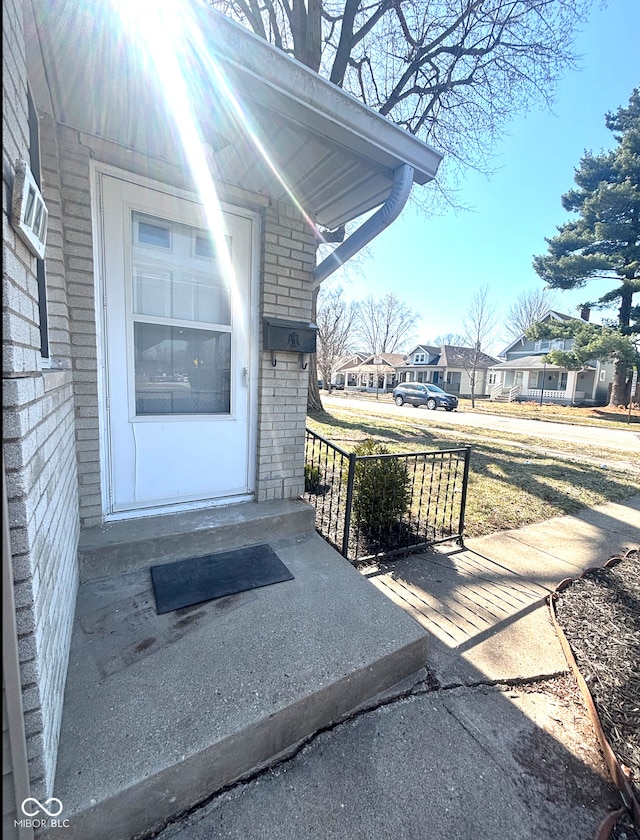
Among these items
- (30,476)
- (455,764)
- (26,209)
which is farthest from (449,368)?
(30,476)

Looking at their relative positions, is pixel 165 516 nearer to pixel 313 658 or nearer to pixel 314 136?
pixel 313 658

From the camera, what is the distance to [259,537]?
→ 8.36ft

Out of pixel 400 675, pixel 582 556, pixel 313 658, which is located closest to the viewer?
pixel 313 658

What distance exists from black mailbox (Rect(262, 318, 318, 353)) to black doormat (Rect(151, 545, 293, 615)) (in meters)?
1.45

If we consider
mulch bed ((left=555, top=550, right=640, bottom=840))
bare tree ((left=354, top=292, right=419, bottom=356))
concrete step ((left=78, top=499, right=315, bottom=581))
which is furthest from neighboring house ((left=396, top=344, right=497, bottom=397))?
concrete step ((left=78, top=499, right=315, bottom=581))

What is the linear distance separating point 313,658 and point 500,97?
31.9ft

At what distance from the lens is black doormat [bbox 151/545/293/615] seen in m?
1.93

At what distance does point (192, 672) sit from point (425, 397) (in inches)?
760

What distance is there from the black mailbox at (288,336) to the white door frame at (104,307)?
11 centimetres

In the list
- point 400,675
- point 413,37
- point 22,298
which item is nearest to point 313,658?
point 400,675

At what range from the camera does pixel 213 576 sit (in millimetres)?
2123

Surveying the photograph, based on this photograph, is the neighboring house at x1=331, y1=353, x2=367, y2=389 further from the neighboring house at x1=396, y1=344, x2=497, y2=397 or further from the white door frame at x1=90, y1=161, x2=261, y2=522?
the white door frame at x1=90, y1=161, x2=261, y2=522

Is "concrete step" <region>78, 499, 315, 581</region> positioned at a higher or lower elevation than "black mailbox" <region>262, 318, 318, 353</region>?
lower

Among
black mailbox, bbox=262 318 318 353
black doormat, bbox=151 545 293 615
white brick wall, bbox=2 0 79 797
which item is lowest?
black doormat, bbox=151 545 293 615
